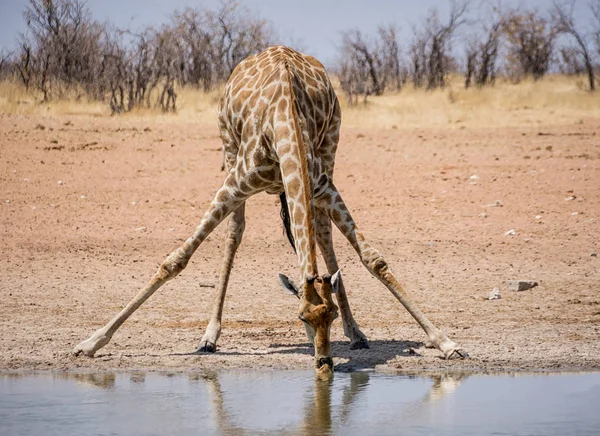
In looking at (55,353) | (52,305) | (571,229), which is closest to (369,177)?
(571,229)

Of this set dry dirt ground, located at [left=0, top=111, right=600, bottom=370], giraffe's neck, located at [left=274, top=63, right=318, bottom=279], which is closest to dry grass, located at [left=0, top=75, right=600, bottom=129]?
dry dirt ground, located at [left=0, top=111, right=600, bottom=370]

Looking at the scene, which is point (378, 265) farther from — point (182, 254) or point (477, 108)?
point (477, 108)

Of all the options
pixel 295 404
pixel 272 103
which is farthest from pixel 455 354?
pixel 272 103

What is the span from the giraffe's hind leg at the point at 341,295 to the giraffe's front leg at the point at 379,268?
0.38 m

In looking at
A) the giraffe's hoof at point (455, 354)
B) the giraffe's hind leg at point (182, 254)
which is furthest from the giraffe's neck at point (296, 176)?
the giraffe's hoof at point (455, 354)

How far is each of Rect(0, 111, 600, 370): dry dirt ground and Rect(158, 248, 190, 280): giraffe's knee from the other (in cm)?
54

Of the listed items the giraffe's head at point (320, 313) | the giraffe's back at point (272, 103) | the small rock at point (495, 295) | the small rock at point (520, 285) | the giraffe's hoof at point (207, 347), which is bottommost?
the giraffe's hoof at point (207, 347)

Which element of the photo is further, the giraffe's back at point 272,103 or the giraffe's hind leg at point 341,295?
the giraffe's hind leg at point 341,295

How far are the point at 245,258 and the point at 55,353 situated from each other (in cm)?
384

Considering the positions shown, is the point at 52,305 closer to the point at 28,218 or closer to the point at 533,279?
the point at 28,218

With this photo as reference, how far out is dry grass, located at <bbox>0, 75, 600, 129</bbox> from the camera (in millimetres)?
18141

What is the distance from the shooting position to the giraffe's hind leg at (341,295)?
23.7 feet

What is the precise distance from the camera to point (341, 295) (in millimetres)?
7363

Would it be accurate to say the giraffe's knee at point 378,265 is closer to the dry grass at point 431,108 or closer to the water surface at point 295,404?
the water surface at point 295,404
